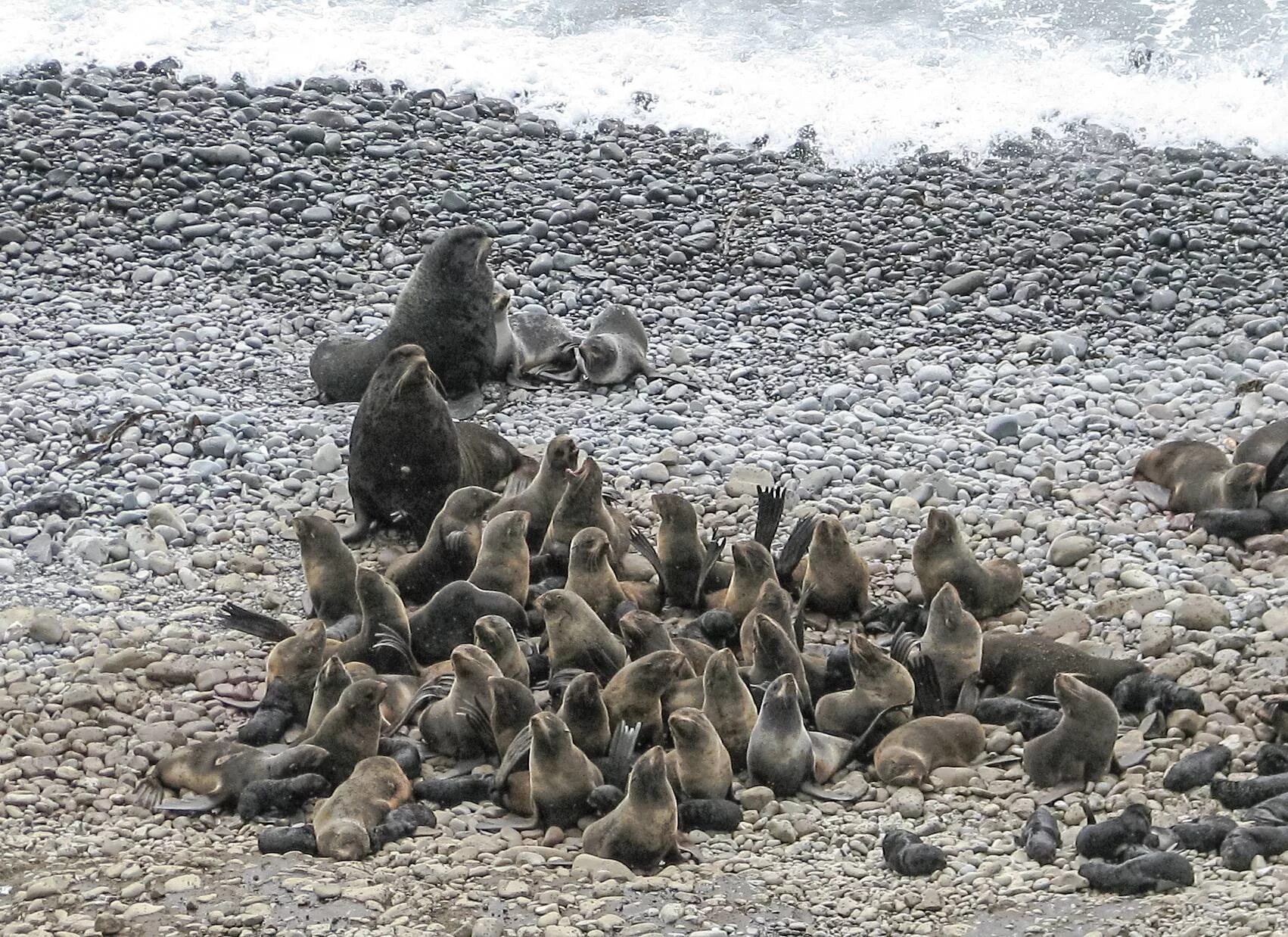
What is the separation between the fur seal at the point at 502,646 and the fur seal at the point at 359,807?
67 centimetres

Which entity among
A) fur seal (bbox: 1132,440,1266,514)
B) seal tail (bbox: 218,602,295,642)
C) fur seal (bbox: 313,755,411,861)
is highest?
fur seal (bbox: 1132,440,1266,514)

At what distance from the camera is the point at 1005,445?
8.53m

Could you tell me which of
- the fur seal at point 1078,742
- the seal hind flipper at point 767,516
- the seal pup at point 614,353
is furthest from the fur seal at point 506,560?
the seal pup at point 614,353

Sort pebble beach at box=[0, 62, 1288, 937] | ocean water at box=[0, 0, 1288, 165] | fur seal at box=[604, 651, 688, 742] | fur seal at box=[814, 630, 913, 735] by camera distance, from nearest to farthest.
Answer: pebble beach at box=[0, 62, 1288, 937], fur seal at box=[604, 651, 688, 742], fur seal at box=[814, 630, 913, 735], ocean water at box=[0, 0, 1288, 165]

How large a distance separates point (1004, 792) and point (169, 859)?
2.80m

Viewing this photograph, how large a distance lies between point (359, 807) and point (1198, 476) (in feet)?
14.7

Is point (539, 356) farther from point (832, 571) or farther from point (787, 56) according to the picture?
point (787, 56)

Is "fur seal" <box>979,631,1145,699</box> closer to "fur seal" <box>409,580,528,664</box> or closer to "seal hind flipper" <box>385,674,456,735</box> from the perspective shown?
"fur seal" <box>409,580,528,664</box>

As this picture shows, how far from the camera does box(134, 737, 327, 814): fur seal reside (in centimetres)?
538

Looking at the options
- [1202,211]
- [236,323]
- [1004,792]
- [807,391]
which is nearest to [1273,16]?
[1202,211]

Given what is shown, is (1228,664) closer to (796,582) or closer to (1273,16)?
(796,582)

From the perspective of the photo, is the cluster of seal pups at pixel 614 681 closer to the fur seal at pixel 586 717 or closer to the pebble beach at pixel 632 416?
the fur seal at pixel 586 717

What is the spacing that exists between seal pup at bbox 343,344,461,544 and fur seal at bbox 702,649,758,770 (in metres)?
2.42

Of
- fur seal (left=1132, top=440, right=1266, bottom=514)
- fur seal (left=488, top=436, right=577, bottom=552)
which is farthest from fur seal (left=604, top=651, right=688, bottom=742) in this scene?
fur seal (left=1132, top=440, right=1266, bottom=514)
